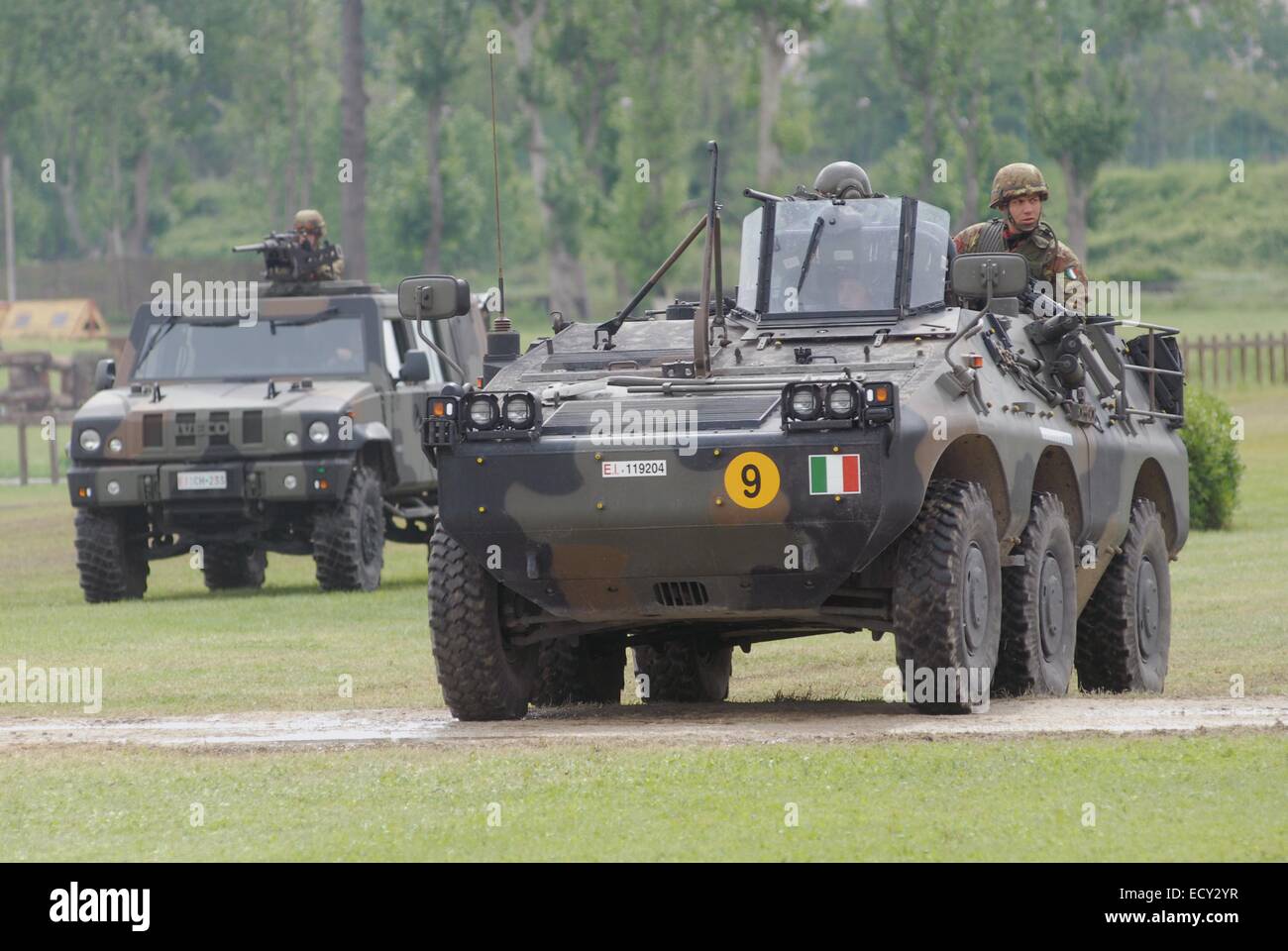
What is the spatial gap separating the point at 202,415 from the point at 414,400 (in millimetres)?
2089

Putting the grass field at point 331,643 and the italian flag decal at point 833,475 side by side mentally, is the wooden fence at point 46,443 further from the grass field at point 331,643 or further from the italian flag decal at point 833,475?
the italian flag decal at point 833,475

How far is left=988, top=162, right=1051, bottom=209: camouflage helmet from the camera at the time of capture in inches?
533

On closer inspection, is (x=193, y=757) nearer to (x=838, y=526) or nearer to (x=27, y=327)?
(x=838, y=526)

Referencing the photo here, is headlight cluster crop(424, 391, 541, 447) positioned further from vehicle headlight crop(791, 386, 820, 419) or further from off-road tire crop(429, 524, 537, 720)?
vehicle headlight crop(791, 386, 820, 419)

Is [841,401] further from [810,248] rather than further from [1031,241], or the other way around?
[1031,241]

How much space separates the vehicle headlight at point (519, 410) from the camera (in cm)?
1044

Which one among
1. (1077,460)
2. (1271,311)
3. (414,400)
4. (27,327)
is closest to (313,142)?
(27,327)

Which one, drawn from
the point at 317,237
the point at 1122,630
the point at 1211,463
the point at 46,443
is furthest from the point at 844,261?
the point at 46,443

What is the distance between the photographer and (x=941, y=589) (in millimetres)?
10438

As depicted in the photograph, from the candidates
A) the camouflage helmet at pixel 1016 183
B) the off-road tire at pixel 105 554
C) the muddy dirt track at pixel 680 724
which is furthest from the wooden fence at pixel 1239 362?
the muddy dirt track at pixel 680 724

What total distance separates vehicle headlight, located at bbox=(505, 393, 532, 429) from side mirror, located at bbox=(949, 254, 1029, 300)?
1940mm

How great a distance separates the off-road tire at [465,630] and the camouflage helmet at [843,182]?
262cm

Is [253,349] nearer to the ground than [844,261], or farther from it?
nearer to the ground

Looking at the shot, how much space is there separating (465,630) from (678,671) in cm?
226
